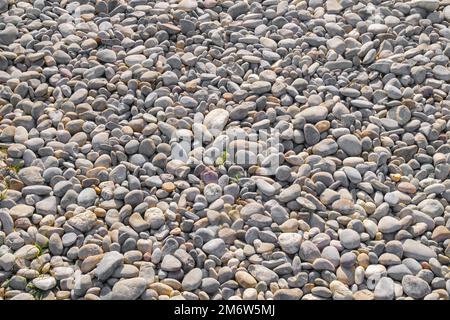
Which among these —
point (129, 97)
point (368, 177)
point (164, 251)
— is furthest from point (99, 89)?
point (368, 177)

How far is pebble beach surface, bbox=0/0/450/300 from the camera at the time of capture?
2482 millimetres

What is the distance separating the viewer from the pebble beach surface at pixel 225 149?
248 centimetres

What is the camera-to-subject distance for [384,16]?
3.58m

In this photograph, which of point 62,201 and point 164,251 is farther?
point 62,201

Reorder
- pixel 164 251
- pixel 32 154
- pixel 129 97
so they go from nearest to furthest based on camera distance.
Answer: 1. pixel 164 251
2. pixel 32 154
3. pixel 129 97

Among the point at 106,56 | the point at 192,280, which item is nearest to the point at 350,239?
the point at 192,280

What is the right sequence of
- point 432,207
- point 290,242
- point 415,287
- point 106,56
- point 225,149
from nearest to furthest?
1. point 415,287
2. point 290,242
3. point 432,207
4. point 225,149
5. point 106,56

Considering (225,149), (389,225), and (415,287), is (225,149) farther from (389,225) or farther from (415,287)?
(415,287)

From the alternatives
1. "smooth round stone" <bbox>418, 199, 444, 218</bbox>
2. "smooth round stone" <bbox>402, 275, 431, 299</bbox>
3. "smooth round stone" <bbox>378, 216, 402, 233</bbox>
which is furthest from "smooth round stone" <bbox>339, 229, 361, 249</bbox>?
"smooth round stone" <bbox>418, 199, 444, 218</bbox>

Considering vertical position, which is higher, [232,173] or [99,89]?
[99,89]

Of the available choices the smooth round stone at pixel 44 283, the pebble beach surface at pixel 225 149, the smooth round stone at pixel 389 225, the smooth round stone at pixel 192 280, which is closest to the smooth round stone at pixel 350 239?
the pebble beach surface at pixel 225 149

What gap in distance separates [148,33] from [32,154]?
3.47 feet

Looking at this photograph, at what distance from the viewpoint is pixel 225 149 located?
2.91 meters

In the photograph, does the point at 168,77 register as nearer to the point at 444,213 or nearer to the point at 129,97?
the point at 129,97
